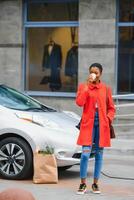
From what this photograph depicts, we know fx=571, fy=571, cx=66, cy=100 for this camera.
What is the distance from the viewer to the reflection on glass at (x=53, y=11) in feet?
54.5

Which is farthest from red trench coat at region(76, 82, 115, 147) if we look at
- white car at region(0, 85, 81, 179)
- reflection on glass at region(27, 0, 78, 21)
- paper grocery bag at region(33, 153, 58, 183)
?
reflection on glass at region(27, 0, 78, 21)

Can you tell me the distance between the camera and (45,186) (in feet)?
25.8

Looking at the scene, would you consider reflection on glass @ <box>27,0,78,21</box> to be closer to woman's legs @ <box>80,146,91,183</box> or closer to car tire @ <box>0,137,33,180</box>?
car tire @ <box>0,137,33,180</box>

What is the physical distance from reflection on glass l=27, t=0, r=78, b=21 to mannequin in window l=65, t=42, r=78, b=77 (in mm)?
896

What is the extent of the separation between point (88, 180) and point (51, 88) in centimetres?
857

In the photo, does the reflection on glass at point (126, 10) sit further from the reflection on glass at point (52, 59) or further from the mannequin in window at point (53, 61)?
the mannequin in window at point (53, 61)

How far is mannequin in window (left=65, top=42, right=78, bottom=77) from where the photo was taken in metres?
16.6

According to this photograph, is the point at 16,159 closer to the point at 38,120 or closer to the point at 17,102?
the point at 38,120

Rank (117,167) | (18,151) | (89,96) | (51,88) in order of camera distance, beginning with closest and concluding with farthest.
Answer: (89,96), (18,151), (117,167), (51,88)

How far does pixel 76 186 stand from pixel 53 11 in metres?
9.76

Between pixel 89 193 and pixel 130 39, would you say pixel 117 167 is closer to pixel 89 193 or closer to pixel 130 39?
pixel 89 193

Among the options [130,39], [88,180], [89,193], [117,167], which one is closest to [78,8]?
[130,39]

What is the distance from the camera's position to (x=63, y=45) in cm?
1675

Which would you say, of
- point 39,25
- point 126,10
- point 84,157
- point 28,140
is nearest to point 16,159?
point 28,140
